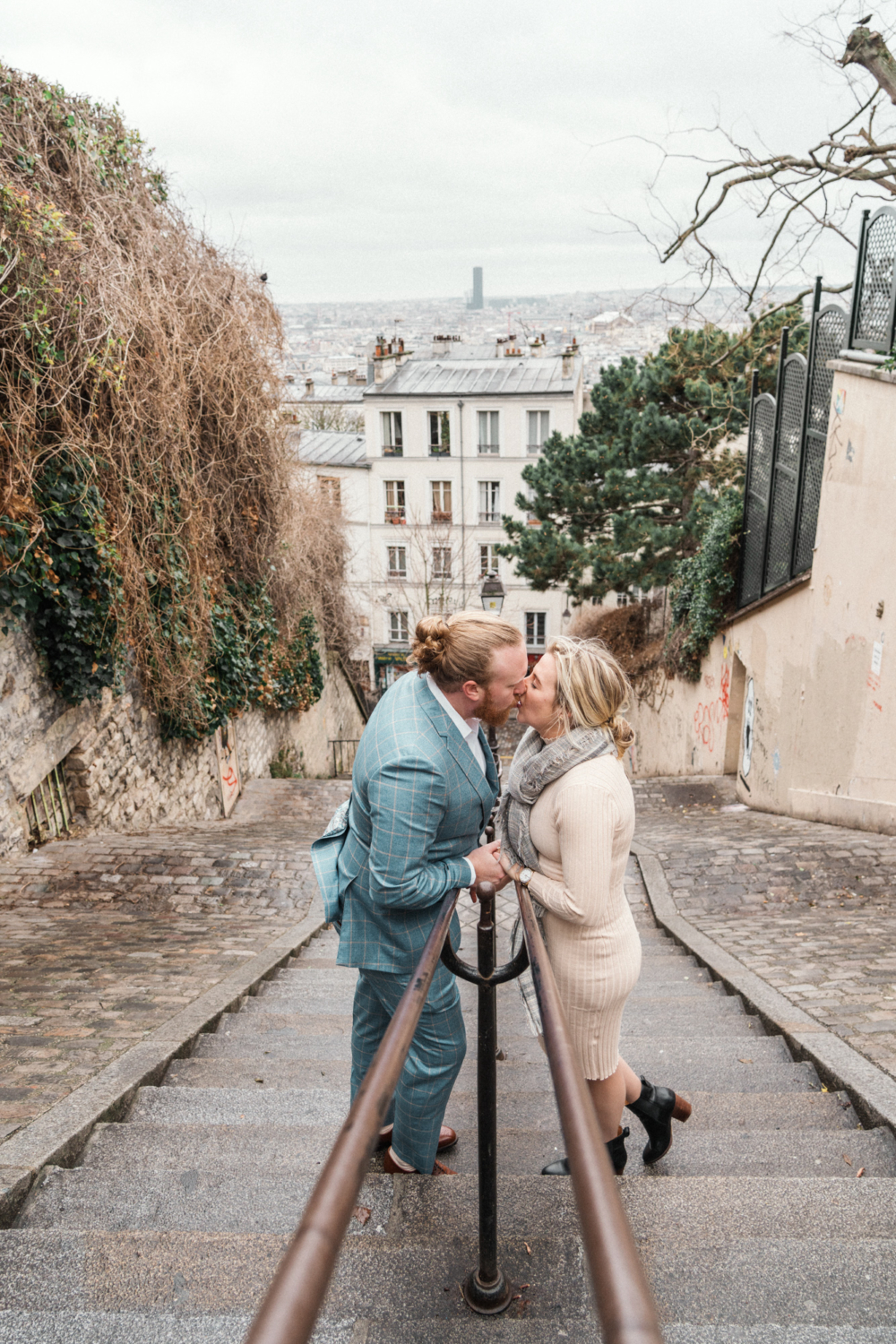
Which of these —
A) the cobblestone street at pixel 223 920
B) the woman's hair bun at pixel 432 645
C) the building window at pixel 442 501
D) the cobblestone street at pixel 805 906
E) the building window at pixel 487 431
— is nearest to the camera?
the woman's hair bun at pixel 432 645

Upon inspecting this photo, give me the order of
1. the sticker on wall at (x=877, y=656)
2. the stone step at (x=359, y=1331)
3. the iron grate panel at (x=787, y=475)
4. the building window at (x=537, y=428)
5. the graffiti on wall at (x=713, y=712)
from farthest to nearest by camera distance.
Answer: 1. the building window at (x=537, y=428)
2. the graffiti on wall at (x=713, y=712)
3. the iron grate panel at (x=787, y=475)
4. the sticker on wall at (x=877, y=656)
5. the stone step at (x=359, y=1331)

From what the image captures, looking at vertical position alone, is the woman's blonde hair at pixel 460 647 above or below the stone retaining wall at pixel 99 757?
above

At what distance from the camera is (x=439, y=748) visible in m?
2.42

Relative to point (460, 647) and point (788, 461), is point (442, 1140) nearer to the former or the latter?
point (460, 647)

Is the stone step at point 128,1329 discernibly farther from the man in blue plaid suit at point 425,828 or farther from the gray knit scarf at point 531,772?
the gray knit scarf at point 531,772

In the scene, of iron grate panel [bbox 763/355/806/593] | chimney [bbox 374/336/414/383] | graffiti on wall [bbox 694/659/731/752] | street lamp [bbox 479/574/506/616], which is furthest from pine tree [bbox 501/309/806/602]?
chimney [bbox 374/336/414/383]

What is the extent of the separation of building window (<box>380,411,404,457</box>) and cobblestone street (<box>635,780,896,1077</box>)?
77.6 feet

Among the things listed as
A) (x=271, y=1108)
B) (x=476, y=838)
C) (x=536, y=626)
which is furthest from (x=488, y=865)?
(x=536, y=626)

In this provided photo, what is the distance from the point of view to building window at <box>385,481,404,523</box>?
3169cm

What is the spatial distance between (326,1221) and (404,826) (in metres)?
1.34

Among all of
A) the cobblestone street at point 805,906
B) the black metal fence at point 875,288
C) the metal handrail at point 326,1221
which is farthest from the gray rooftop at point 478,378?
the metal handrail at point 326,1221

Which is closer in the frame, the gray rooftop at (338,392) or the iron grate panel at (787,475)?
the iron grate panel at (787,475)

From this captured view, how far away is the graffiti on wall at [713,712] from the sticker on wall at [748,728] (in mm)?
1271

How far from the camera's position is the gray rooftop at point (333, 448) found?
1261 inches
